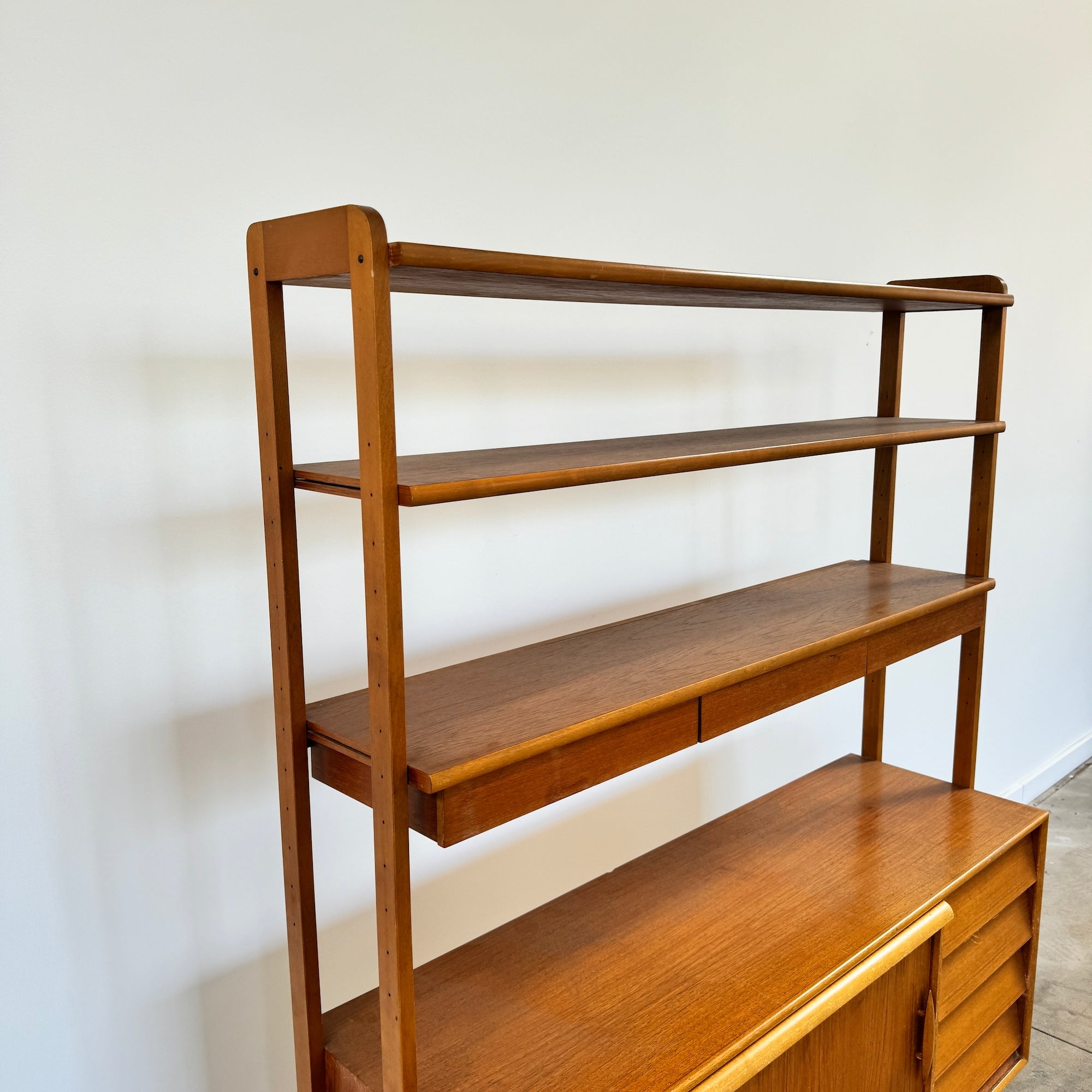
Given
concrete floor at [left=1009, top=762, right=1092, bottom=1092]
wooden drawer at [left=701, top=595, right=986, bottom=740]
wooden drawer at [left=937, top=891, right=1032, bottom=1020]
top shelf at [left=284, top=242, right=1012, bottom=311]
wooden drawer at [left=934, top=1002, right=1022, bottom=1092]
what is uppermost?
top shelf at [left=284, top=242, right=1012, bottom=311]

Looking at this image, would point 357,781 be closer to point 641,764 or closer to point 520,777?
point 520,777

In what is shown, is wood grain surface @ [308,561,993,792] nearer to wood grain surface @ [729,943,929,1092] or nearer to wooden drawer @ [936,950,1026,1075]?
wood grain surface @ [729,943,929,1092]

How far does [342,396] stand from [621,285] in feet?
1.83

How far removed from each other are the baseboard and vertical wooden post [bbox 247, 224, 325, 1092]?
3066mm

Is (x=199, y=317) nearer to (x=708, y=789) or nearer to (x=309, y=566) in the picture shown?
(x=309, y=566)

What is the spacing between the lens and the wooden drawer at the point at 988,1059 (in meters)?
2.18

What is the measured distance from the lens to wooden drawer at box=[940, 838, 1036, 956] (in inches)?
80.8

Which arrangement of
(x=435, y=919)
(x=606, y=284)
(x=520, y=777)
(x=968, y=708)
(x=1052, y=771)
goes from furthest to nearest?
1. (x=1052, y=771)
2. (x=968, y=708)
3. (x=435, y=919)
4. (x=606, y=284)
5. (x=520, y=777)

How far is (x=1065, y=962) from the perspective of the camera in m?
2.88

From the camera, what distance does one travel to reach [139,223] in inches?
57.4

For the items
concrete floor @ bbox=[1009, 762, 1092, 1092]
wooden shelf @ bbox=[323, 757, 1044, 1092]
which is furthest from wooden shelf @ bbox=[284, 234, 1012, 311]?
concrete floor @ bbox=[1009, 762, 1092, 1092]

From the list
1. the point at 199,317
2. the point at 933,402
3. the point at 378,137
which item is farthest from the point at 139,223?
the point at 933,402

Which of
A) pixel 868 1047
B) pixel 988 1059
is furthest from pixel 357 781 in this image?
pixel 988 1059

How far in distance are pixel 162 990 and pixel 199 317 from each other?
1.09 m
